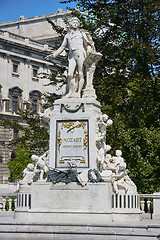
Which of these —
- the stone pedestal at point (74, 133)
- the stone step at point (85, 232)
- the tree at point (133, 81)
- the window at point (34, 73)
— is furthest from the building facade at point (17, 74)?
the stone step at point (85, 232)

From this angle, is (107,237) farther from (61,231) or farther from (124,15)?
(124,15)

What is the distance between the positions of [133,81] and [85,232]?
44.2ft

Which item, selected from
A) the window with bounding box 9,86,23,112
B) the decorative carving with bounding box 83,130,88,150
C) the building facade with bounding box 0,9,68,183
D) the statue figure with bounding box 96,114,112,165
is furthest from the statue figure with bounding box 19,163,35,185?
the window with bounding box 9,86,23,112

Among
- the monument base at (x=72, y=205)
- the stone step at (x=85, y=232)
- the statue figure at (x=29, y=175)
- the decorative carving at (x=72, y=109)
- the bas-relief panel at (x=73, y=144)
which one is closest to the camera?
the stone step at (x=85, y=232)

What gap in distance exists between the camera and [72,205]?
1426cm

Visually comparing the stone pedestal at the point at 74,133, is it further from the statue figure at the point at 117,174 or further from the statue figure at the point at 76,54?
the statue figure at the point at 76,54

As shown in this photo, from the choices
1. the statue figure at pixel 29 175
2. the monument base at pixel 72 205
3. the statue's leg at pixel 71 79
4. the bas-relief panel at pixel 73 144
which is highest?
the statue's leg at pixel 71 79

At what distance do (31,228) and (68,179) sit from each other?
1.93 metres

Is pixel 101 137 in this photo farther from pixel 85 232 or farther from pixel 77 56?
pixel 85 232

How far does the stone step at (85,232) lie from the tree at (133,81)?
31.0 feet

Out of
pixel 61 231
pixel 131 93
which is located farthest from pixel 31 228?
pixel 131 93

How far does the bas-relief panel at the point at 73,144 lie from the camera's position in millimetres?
14828

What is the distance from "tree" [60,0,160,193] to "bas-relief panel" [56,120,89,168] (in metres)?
7.72

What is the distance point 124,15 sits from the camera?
85.5 ft
